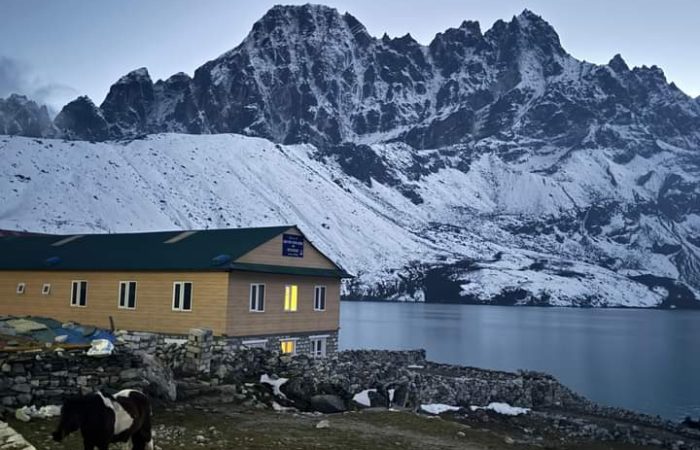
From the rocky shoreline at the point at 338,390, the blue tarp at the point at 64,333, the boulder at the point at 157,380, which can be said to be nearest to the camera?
the rocky shoreline at the point at 338,390

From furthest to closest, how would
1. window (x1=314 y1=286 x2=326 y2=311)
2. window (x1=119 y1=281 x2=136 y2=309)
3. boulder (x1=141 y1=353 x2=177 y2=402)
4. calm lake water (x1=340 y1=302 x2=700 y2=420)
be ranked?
calm lake water (x1=340 y1=302 x2=700 y2=420)
window (x1=314 y1=286 x2=326 y2=311)
window (x1=119 y1=281 x2=136 y2=309)
boulder (x1=141 y1=353 x2=177 y2=402)

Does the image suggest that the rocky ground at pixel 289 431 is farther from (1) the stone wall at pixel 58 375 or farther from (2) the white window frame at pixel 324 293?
(2) the white window frame at pixel 324 293

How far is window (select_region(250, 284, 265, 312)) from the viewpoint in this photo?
130ft

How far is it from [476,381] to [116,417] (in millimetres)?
34462

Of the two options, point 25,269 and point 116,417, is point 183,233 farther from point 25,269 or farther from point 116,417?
point 116,417

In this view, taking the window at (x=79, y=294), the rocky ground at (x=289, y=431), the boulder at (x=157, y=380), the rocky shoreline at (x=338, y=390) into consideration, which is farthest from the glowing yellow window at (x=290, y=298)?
the boulder at (x=157, y=380)

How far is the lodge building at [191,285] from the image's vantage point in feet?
127

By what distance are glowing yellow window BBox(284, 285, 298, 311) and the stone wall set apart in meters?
20.1

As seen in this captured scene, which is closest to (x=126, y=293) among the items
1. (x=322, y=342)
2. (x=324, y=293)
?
(x=324, y=293)

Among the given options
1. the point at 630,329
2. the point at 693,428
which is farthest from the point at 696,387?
the point at 630,329

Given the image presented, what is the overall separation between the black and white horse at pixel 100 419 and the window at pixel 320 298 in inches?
1182

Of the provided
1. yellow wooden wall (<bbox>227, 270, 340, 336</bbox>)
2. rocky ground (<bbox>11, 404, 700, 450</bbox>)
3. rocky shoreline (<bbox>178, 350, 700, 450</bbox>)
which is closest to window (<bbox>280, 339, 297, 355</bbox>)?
yellow wooden wall (<bbox>227, 270, 340, 336</bbox>)

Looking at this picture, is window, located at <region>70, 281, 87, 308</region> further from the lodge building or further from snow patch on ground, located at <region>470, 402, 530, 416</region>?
snow patch on ground, located at <region>470, 402, 530, 416</region>

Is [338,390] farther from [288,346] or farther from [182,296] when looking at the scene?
[182,296]
